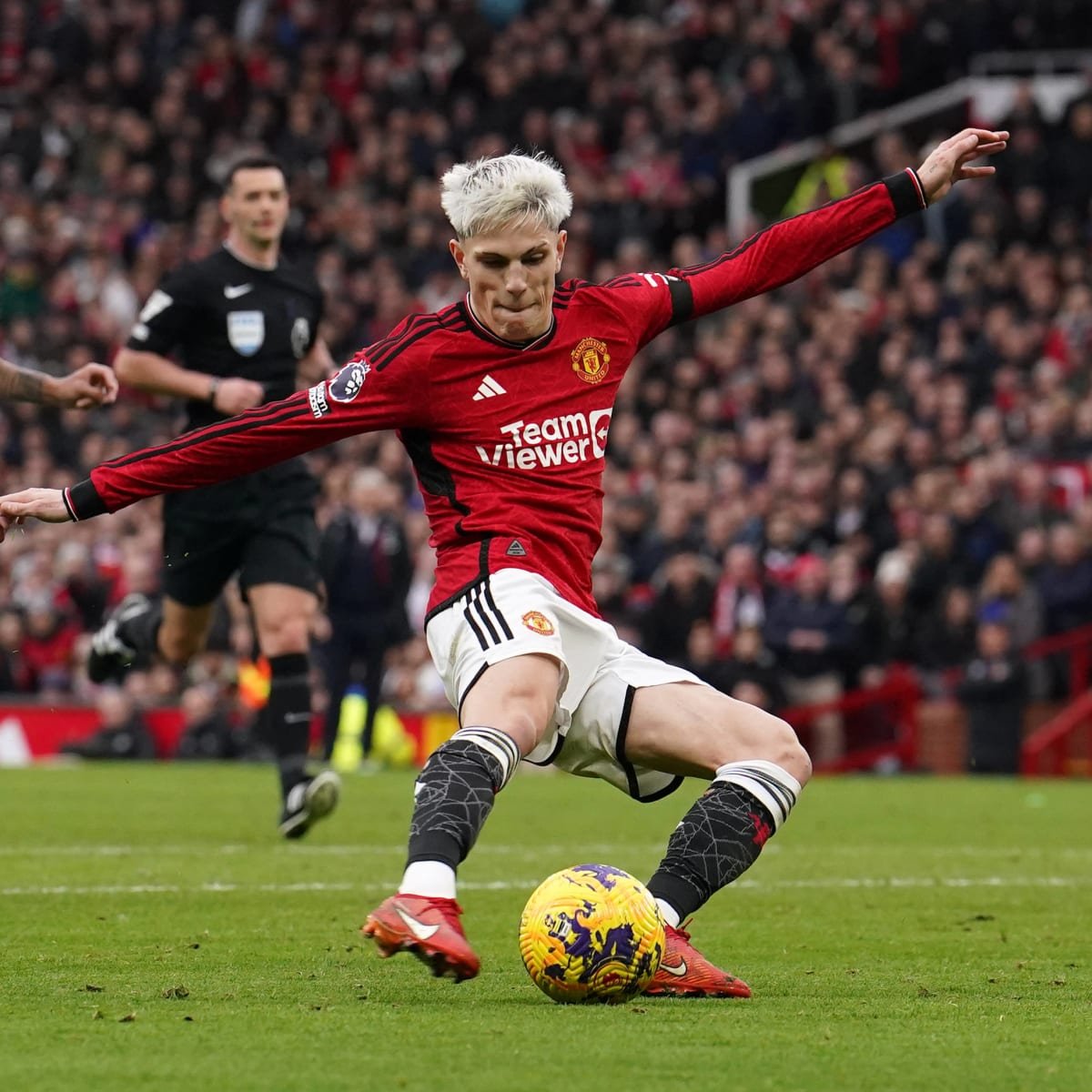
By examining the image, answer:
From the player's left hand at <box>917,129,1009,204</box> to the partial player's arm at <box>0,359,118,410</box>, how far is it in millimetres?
2701

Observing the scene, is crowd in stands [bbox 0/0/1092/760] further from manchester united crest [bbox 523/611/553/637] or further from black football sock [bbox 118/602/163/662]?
manchester united crest [bbox 523/611/553/637]

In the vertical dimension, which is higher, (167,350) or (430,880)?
(167,350)

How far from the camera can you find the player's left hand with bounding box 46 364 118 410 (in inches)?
276

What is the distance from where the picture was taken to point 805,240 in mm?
5715

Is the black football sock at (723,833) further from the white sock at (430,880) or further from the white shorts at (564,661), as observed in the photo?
the white sock at (430,880)

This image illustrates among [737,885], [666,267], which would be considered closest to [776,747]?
[737,885]

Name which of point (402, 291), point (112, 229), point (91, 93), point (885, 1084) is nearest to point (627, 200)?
point (402, 291)

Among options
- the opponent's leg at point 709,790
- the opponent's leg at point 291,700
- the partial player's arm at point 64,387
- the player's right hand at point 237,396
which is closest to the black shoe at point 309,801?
the opponent's leg at point 291,700

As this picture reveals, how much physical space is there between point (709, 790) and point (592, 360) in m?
1.14

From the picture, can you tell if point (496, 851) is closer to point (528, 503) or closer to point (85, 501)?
point (528, 503)

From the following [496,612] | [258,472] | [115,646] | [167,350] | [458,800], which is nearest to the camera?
[458,800]

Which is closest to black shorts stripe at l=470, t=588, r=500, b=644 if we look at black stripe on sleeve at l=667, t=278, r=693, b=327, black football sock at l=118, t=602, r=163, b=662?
black stripe on sleeve at l=667, t=278, r=693, b=327

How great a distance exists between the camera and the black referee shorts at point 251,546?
919 centimetres

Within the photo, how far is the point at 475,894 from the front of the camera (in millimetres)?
7508
